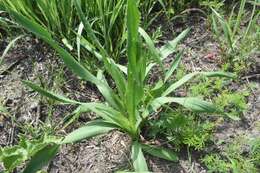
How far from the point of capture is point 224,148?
→ 1616 millimetres

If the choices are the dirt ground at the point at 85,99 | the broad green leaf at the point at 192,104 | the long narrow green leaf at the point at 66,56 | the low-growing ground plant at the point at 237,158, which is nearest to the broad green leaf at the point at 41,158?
the dirt ground at the point at 85,99

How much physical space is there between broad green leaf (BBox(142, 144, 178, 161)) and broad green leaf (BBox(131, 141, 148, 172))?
29 millimetres

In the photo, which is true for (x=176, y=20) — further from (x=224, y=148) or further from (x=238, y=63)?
(x=224, y=148)

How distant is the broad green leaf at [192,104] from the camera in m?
1.53

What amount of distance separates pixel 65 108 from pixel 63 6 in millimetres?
391

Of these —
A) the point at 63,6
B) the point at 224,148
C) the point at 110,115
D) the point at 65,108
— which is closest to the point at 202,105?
the point at 224,148

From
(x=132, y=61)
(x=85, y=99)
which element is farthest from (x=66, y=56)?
(x=85, y=99)

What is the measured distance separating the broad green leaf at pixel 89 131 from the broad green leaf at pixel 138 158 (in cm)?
10

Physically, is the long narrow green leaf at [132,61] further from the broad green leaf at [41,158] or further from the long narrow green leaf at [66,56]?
the broad green leaf at [41,158]

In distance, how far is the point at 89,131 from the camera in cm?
152

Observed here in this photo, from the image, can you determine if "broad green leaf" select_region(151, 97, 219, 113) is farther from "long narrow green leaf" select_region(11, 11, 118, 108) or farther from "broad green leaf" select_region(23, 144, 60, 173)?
"broad green leaf" select_region(23, 144, 60, 173)

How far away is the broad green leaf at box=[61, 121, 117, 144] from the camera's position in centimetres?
150

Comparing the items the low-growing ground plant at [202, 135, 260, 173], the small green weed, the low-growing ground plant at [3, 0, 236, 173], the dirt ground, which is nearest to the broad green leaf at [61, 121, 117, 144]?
the low-growing ground plant at [3, 0, 236, 173]

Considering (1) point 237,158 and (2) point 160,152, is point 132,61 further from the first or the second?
(1) point 237,158
